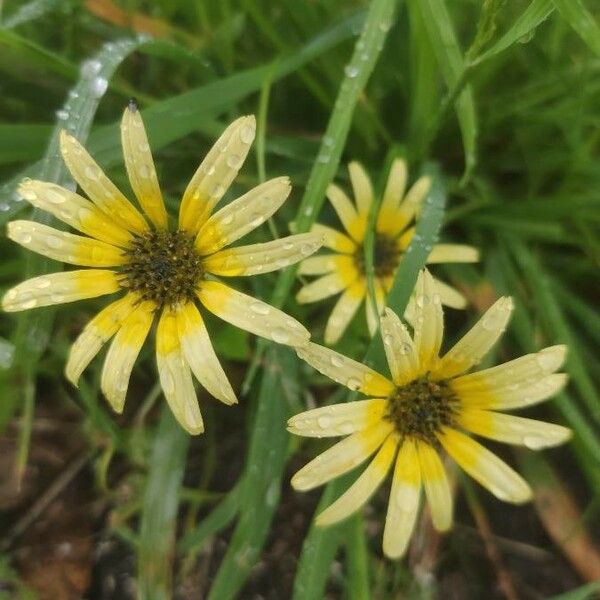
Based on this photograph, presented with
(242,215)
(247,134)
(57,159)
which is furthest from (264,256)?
(57,159)

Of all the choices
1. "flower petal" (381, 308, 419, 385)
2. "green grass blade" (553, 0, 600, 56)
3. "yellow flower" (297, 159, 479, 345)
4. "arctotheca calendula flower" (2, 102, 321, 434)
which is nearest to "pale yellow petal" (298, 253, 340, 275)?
"yellow flower" (297, 159, 479, 345)

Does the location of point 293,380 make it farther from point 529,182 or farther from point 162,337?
point 529,182

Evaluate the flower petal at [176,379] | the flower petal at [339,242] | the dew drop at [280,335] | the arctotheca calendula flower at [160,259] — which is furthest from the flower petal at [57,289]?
the flower petal at [339,242]

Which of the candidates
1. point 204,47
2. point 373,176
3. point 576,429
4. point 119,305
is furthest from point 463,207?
point 119,305

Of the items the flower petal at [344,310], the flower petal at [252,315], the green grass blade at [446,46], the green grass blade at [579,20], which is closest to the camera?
the flower petal at [252,315]

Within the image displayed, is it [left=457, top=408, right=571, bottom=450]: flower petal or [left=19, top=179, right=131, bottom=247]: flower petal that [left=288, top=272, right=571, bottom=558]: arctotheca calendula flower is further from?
[left=19, top=179, right=131, bottom=247]: flower petal

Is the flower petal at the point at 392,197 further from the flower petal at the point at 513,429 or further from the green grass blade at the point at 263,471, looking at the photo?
the flower petal at the point at 513,429
